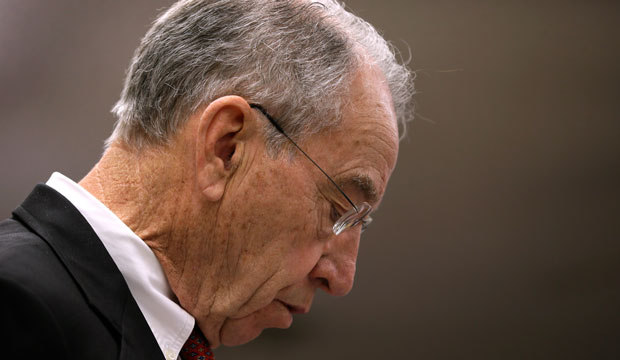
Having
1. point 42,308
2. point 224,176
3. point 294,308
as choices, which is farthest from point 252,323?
point 42,308

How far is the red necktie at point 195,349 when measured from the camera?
3.44 feet

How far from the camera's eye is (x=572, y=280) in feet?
5.74

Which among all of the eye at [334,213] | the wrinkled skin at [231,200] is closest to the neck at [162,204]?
the wrinkled skin at [231,200]

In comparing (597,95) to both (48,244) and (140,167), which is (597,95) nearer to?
(140,167)

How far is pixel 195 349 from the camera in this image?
3.44ft

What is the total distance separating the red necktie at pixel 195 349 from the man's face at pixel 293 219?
0.06ft

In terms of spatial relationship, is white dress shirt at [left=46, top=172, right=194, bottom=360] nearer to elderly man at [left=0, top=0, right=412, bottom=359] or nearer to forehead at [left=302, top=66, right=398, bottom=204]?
elderly man at [left=0, top=0, right=412, bottom=359]

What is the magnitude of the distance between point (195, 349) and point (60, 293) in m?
0.30

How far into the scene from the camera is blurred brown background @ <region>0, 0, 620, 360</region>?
1.70 metres

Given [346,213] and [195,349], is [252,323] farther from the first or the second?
[346,213]

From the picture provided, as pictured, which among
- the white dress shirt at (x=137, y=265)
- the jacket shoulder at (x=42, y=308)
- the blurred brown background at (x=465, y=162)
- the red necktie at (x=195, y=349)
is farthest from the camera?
the blurred brown background at (x=465, y=162)

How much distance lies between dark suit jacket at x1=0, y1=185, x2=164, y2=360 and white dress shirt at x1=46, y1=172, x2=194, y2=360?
0.09 ft

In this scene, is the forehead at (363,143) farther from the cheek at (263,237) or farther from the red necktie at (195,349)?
the red necktie at (195,349)

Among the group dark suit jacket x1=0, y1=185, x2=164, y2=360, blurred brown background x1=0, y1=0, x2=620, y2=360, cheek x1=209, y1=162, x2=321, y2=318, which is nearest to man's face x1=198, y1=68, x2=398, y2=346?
cheek x1=209, y1=162, x2=321, y2=318
